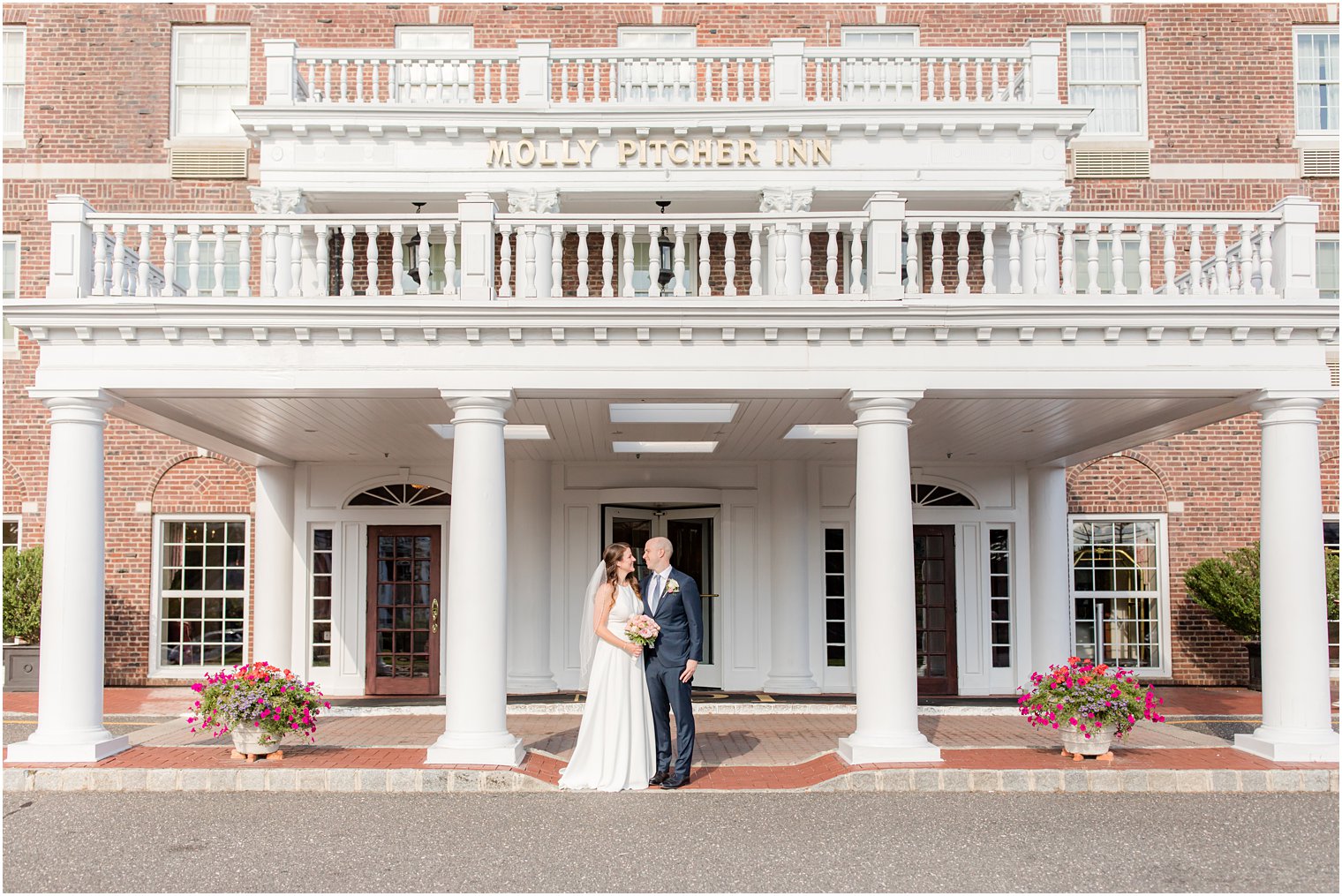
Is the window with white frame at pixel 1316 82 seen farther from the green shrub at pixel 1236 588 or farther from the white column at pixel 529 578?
the white column at pixel 529 578

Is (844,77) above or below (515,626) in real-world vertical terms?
above

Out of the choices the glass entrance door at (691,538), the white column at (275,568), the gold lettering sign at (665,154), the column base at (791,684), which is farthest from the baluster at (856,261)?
the white column at (275,568)

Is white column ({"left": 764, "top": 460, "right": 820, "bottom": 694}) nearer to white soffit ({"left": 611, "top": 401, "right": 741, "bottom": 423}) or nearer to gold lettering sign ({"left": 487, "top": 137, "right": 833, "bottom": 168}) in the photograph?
white soffit ({"left": 611, "top": 401, "right": 741, "bottom": 423})

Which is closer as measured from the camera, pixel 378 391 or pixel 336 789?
pixel 336 789

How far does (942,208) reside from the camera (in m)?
15.2

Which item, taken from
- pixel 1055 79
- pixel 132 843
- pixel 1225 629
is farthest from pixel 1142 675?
pixel 132 843

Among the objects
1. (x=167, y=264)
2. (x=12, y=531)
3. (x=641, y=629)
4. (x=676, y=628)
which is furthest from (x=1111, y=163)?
(x=12, y=531)

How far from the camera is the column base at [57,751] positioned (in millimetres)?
8945

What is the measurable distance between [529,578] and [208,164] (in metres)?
7.70

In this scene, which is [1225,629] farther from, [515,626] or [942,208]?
[515,626]

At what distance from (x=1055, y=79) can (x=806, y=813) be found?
1069 centimetres

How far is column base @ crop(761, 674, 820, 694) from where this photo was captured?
14500 mm

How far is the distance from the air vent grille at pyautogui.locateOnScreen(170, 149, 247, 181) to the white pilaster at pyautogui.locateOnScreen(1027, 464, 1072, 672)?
11.8m

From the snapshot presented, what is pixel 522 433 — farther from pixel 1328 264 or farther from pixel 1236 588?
pixel 1328 264
